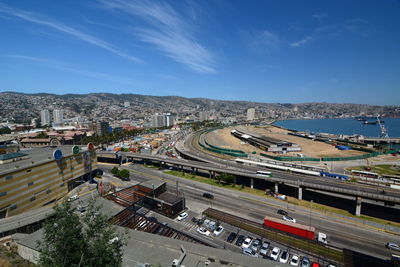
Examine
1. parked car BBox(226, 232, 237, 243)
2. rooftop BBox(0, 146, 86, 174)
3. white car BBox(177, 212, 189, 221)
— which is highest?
rooftop BBox(0, 146, 86, 174)

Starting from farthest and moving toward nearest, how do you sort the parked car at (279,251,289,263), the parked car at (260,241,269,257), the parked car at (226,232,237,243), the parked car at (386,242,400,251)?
1. the parked car at (226,232,237,243)
2. the parked car at (386,242,400,251)
3. the parked car at (260,241,269,257)
4. the parked car at (279,251,289,263)

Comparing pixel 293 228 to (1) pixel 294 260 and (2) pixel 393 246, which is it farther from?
(2) pixel 393 246

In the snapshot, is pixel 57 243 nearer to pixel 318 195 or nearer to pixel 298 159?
pixel 318 195

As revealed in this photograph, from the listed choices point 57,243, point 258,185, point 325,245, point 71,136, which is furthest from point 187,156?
point 71,136

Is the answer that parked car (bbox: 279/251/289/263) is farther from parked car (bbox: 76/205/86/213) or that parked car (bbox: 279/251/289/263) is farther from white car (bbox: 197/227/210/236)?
parked car (bbox: 76/205/86/213)

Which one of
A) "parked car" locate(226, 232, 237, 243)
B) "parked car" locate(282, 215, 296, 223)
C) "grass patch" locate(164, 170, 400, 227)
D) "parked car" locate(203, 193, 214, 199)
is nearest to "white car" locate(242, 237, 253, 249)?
"parked car" locate(226, 232, 237, 243)

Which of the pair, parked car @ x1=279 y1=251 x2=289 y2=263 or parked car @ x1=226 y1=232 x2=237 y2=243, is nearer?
parked car @ x1=279 y1=251 x2=289 y2=263

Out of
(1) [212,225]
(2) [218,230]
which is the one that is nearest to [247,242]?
(2) [218,230]

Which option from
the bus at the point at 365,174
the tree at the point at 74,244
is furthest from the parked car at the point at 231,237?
the bus at the point at 365,174
